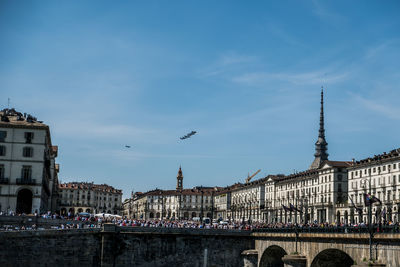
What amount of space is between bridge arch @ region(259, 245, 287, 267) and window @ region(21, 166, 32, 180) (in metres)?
30.9

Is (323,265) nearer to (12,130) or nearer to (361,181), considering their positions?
(12,130)

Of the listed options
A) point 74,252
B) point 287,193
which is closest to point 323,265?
point 74,252

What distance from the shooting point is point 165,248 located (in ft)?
212

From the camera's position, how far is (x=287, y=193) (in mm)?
145750

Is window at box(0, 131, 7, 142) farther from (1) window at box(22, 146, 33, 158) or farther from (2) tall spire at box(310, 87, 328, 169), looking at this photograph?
(2) tall spire at box(310, 87, 328, 169)

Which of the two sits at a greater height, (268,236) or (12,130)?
(12,130)

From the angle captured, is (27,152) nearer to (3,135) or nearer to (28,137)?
(28,137)

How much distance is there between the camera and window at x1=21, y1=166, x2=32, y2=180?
73438mm

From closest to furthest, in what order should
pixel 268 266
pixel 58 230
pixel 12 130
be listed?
pixel 58 230 < pixel 268 266 < pixel 12 130

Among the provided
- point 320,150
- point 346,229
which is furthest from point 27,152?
point 320,150

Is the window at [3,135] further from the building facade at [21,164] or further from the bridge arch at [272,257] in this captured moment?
the bridge arch at [272,257]

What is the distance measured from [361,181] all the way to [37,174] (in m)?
65.8

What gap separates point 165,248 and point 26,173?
70.3ft

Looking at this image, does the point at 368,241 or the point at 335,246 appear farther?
the point at 335,246
